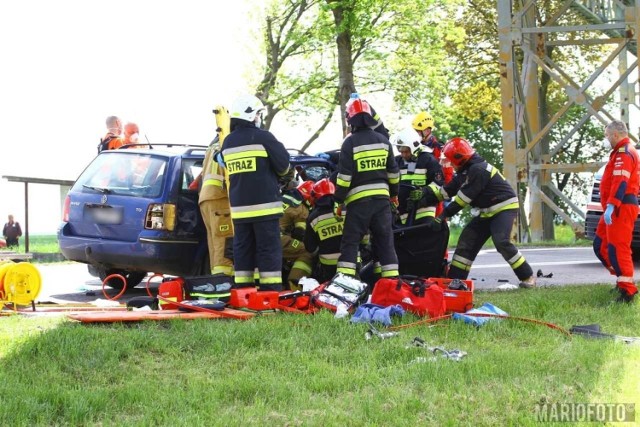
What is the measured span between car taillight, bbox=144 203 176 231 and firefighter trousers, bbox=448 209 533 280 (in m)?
3.04

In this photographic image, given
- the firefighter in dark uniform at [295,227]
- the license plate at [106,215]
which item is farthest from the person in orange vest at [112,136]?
the firefighter in dark uniform at [295,227]

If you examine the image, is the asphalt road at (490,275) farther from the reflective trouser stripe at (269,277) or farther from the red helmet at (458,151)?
the reflective trouser stripe at (269,277)

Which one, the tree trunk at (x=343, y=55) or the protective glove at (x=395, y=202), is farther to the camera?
the tree trunk at (x=343, y=55)

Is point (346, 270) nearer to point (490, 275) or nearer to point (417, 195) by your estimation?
point (417, 195)

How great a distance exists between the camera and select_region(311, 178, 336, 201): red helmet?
365 inches

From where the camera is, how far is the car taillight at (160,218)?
9398mm

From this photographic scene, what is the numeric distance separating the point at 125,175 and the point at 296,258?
2.04m

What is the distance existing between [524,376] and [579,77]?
27145 mm

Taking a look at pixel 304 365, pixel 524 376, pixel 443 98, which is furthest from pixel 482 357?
pixel 443 98

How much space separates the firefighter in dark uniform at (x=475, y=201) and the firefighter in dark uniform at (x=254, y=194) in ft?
7.24

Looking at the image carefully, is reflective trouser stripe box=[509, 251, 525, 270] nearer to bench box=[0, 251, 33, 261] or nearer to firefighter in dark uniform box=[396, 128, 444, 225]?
firefighter in dark uniform box=[396, 128, 444, 225]

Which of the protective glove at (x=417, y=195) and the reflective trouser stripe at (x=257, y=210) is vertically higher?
the protective glove at (x=417, y=195)

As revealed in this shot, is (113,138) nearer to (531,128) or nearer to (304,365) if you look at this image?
(304,365)

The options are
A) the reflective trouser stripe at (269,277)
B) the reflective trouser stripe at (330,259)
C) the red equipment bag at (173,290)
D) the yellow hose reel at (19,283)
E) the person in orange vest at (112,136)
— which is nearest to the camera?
the yellow hose reel at (19,283)
